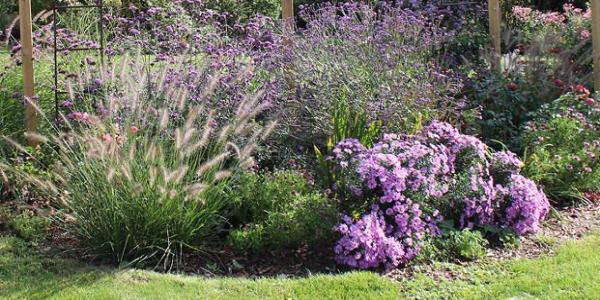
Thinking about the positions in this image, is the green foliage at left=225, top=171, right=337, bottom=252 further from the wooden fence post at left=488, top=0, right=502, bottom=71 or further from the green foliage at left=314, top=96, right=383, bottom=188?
the wooden fence post at left=488, top=0, right=502, bottom=71

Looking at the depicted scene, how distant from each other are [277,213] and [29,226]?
179 centimetres

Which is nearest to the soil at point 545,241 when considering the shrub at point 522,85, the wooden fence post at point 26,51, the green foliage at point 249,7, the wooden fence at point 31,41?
the shrub at point 522,85

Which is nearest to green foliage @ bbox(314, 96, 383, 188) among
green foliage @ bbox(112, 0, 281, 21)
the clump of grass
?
the clump of grass

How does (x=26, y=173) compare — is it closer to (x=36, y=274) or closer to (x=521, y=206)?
(x=36, y=274)

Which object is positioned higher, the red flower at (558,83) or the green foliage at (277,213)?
the red flower at (558,83)

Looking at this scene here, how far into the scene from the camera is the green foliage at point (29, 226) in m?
5.30

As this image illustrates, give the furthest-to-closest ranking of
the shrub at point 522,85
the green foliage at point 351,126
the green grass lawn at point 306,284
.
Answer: the shrub at point 522,85 < the green foliage at point 351,126 < the green grass lawn at point 306,284

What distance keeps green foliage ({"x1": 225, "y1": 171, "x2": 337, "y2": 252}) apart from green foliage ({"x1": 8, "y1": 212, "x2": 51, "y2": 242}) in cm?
134

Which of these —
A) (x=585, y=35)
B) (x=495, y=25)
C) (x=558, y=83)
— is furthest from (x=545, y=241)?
(x=585, y=35)

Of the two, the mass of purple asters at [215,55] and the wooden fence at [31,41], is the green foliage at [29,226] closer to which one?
the wooden fence at [31,41]

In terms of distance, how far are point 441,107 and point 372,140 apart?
1007 millimetres

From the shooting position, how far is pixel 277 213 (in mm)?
5117

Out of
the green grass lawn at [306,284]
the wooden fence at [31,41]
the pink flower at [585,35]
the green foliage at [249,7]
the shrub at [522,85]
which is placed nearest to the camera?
the green grass lawn at [306,284]

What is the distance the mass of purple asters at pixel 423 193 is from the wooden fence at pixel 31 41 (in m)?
2.42
